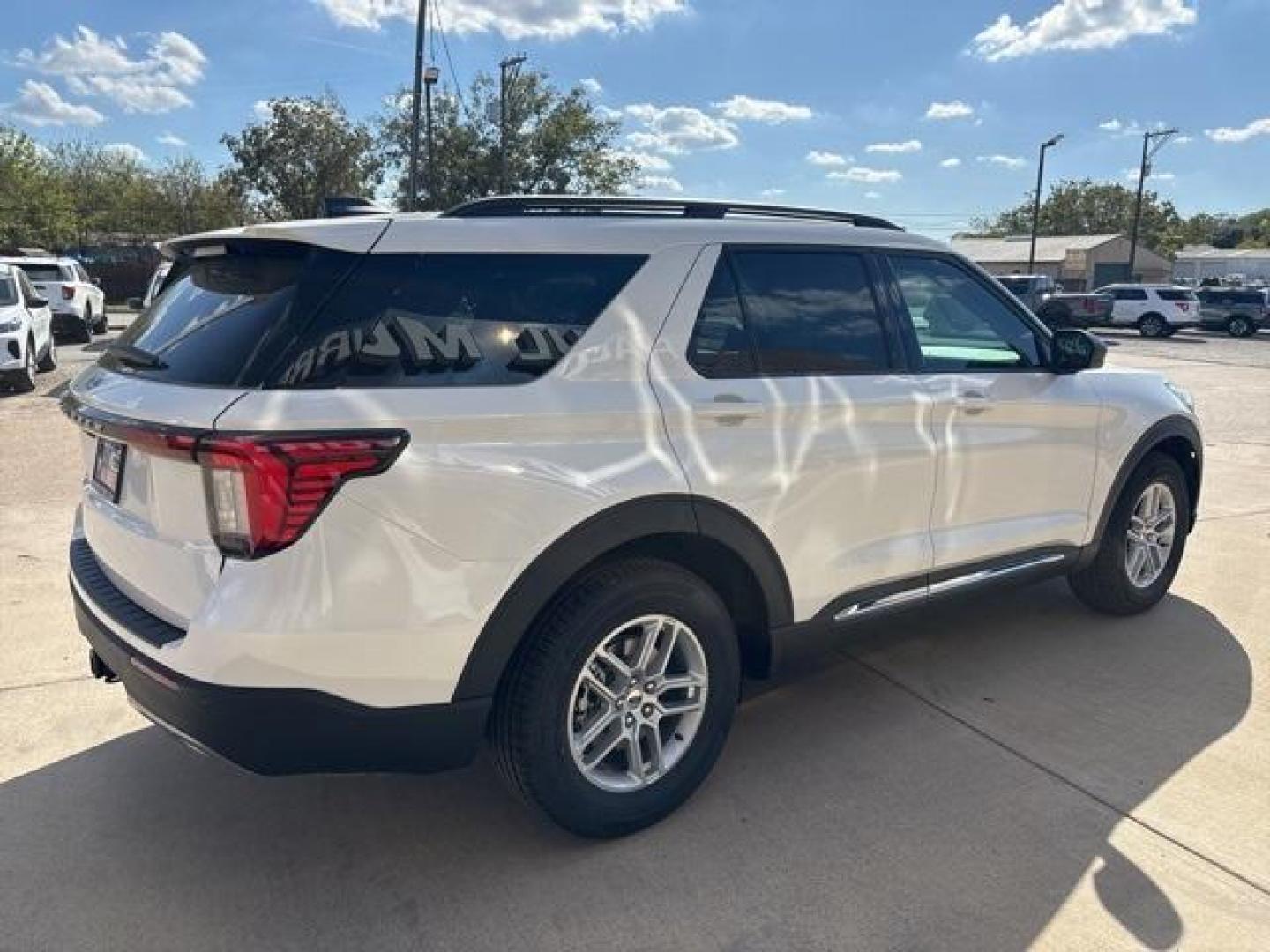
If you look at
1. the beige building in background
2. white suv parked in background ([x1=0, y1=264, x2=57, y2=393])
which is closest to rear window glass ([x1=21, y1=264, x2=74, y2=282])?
white suv parked in background ([x1=0, y1=264, x2=57, y2=393])

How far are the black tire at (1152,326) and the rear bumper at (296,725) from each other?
115 ft

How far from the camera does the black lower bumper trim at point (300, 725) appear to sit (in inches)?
90.8

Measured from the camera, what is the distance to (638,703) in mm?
2885

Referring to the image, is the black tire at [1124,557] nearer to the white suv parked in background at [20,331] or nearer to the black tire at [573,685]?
the black tire at [573,685]

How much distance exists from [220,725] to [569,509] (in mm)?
979

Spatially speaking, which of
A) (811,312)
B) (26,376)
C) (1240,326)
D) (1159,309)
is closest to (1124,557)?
(811,312)

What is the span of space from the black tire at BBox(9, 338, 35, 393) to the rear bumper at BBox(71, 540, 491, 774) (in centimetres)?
1126

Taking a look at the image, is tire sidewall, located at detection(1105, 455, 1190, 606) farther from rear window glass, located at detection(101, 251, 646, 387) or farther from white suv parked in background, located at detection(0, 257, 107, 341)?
white suv parked in background, located at detection(0, 257, 107, 341)

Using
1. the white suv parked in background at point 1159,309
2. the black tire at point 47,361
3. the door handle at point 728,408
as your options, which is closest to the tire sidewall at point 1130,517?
the door handle at point 728,408

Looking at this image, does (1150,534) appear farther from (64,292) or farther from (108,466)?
(64,292)

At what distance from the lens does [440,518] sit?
2.36m

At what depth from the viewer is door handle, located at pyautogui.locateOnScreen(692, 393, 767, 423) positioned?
285cm

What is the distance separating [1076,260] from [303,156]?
46363 mm

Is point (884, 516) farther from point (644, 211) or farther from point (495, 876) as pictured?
point (495, 876)
